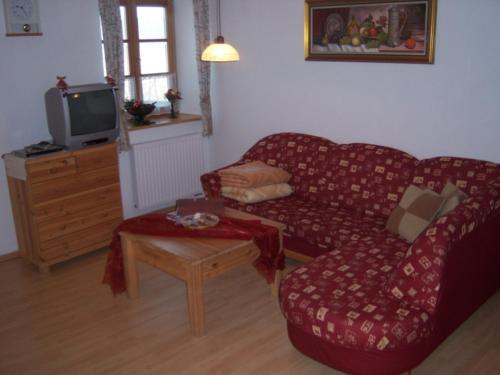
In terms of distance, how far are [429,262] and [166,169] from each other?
3236mm

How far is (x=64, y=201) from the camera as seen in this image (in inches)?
167

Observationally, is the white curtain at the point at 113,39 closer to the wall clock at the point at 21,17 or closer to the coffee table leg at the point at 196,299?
the wall clock at the point at 21,17

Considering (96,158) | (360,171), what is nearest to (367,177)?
(360,171)

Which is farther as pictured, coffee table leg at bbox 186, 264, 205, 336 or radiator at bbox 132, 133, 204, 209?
radiator at bbox 132, 133, 204, 209

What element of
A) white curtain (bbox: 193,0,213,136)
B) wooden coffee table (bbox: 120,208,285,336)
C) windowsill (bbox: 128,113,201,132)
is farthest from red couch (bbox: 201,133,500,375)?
white curtain (bbox: 193,0,213,136)

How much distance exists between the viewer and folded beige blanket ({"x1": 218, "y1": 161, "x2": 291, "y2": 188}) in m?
4.36

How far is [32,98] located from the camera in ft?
14.5

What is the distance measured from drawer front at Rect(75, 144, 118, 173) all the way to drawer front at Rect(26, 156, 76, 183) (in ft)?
0.20

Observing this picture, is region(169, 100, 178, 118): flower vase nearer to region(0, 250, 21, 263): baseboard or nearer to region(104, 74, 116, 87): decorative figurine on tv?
region(104, 74, 116, 87): decorative figurine on tv

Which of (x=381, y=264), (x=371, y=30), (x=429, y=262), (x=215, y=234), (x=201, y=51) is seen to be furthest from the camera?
(x=201, y=51)

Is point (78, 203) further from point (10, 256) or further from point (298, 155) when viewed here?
point (298, 155)

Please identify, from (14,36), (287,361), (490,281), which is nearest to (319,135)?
(490,281)

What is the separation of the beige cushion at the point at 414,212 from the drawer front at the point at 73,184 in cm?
222

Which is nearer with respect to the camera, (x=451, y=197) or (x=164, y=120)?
(x=451, y=197)
